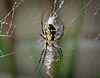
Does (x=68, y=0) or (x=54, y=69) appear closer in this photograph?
(x=54, y=69)

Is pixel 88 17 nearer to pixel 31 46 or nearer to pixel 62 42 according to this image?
pixel 62 42

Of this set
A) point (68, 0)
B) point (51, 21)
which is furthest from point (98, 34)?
point (51, 21)

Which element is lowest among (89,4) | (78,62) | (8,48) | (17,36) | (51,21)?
(78,62)

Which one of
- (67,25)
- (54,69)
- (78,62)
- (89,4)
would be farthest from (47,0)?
(78,62)

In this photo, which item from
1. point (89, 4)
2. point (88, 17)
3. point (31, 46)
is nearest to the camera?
point (89, 4)

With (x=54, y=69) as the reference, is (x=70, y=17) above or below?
above

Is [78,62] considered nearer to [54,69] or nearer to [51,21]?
[54,69]

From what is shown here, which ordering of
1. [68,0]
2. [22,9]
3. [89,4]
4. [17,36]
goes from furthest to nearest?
[17,36], [22,9], [68,0], [89,4]
